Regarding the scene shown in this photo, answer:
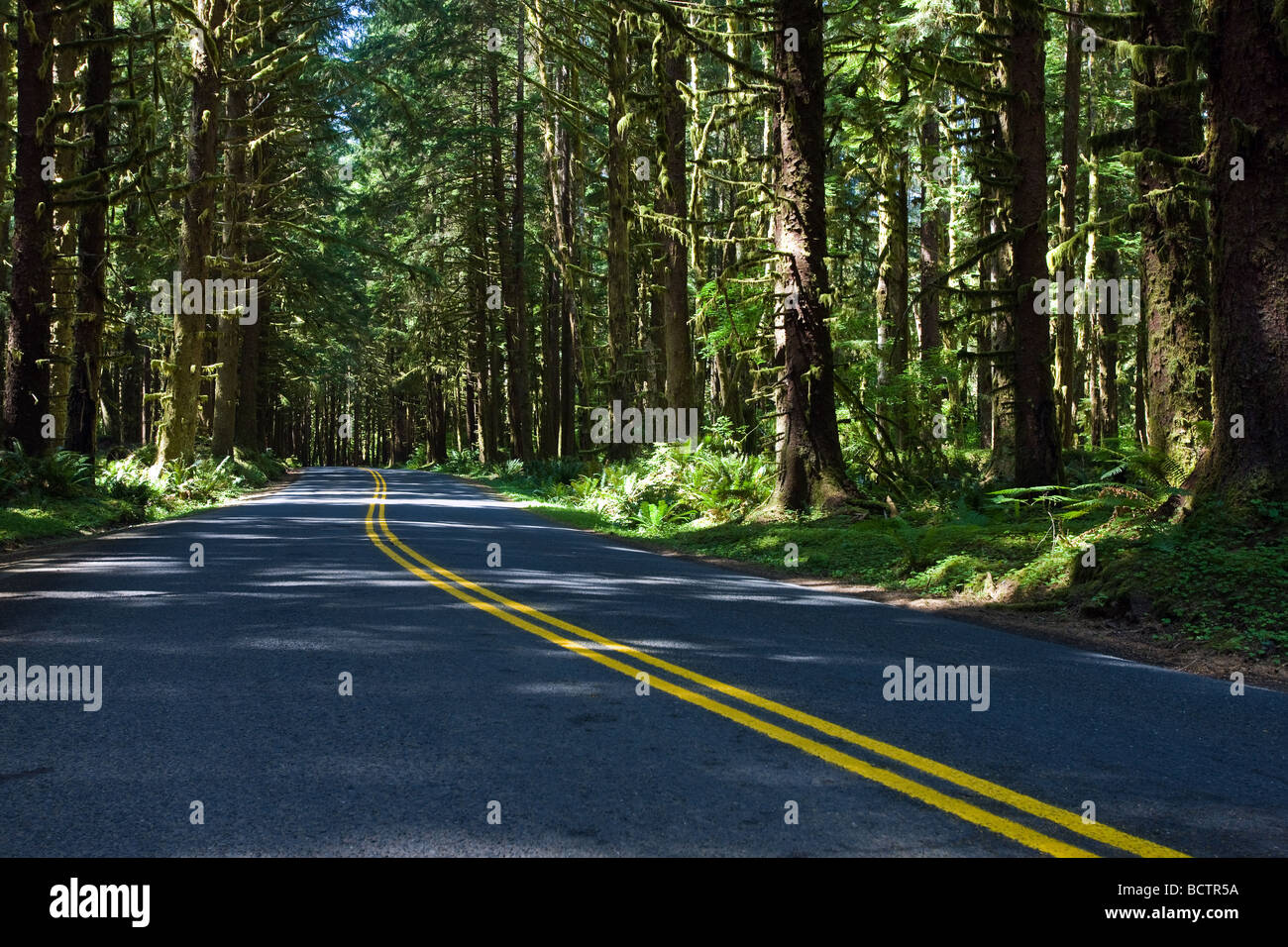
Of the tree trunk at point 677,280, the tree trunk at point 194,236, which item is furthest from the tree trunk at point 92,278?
the tree trunk at point 677,280

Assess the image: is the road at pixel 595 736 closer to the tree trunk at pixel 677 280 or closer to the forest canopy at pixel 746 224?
the forest canopy at pixel 746 224

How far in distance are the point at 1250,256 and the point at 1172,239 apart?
3.51m

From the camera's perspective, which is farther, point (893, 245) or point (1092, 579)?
point (893, 245)

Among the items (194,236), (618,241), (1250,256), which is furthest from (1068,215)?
(194,236)

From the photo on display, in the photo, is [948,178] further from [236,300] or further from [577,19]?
[236,300]

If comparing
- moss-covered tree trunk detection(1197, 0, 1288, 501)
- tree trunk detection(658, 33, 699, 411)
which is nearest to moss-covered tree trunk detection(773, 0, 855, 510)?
tree trunk detection(658, 33, 699, 411)

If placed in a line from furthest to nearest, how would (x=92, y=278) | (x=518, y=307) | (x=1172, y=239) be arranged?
(x=518, y=307) → (x=92, y=278) → (x=1172, y=239)

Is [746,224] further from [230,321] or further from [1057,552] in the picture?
[230,321]

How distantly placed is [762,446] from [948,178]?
12933mm

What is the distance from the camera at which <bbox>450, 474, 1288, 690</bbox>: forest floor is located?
305 inches

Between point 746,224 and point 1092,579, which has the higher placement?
point 746,224

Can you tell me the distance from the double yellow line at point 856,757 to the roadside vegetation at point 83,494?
10.6 m

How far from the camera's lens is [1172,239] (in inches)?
484

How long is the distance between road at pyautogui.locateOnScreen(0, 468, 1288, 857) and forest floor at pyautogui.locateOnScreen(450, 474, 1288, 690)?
0.97 meters
